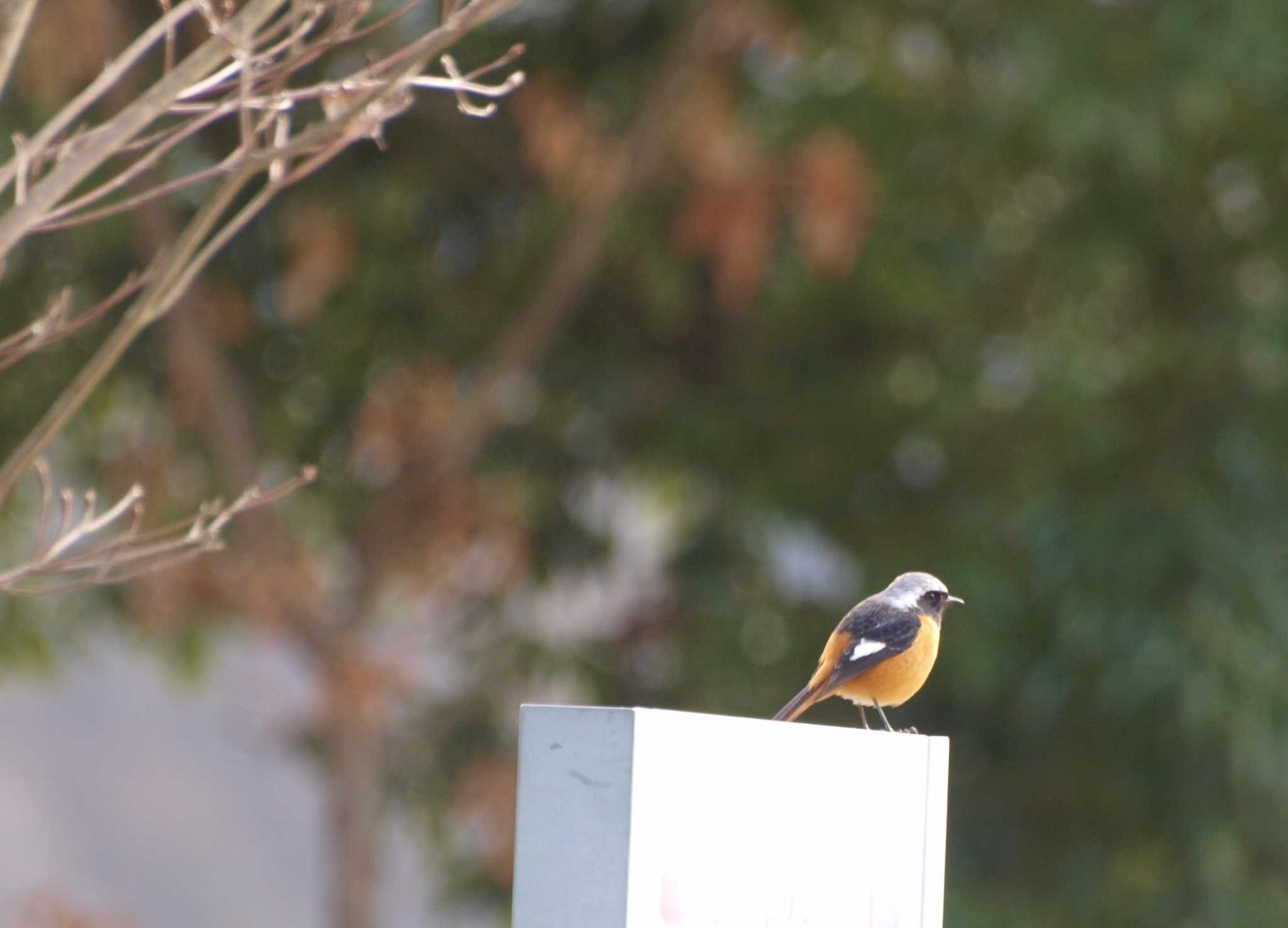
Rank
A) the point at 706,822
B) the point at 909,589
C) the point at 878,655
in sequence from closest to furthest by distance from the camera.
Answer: the point at 706,822 → the point at 878,655 → the point at 909,589

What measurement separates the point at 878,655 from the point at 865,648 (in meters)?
0.03

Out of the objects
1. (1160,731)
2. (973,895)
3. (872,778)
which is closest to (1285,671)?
(1160,731)

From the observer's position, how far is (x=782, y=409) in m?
10.0

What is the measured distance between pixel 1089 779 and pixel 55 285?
640 cm

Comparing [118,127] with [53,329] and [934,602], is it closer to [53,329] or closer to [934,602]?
[53,329]

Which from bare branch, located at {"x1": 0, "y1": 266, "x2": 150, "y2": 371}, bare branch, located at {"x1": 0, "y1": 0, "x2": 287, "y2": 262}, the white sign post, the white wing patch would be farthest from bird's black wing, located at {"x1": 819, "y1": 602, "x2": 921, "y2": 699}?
bare branch, located at {"x1": 0, "y1": 0, "x2": 287, "y2": 262}

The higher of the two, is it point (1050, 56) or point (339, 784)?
point (1050, 56)

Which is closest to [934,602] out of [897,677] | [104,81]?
[897,677]

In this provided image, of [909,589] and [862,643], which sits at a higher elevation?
[909,589]

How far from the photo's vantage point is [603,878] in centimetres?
254

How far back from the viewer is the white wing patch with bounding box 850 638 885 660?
3.96 metres

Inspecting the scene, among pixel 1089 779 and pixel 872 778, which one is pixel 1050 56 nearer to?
pixel 1089 779

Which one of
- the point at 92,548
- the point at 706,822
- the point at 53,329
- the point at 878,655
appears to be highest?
the point at 53,329

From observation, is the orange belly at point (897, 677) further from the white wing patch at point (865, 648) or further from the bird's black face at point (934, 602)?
the bird's black face at point (934, 602)
